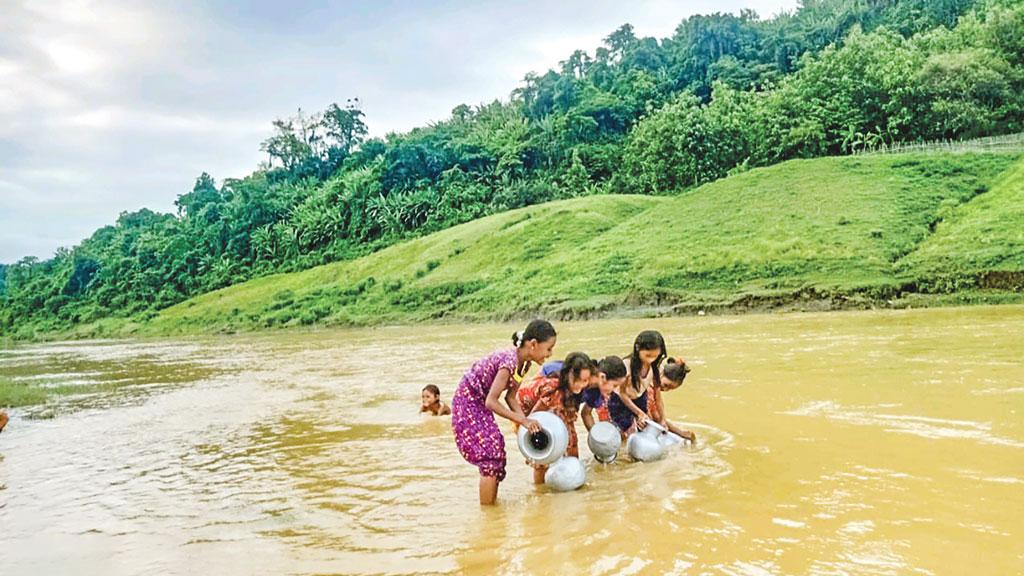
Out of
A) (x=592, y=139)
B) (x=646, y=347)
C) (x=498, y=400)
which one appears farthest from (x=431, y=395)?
(x=592, y=139)

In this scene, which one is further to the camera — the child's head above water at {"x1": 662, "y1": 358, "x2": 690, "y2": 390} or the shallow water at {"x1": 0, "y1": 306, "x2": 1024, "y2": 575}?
the child's head above water at {"x1": 662, "y1": 358, "x2": 690, "y2": 390}

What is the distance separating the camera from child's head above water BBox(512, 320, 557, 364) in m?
6.12

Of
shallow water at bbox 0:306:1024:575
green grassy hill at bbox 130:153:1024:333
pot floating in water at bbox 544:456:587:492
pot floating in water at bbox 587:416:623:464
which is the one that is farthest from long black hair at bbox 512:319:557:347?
green grassy hill at bbox 130:153:1024:333

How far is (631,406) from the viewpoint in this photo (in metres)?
7.51

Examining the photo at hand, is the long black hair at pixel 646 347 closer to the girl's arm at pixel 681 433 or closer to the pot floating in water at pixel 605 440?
the girl's arm at pixel 681 433

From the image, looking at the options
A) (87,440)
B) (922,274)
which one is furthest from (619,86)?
(87,440)

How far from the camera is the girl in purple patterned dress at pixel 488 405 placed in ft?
20.2

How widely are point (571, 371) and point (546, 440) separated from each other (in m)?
0.66

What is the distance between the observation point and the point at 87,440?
10.8 metres

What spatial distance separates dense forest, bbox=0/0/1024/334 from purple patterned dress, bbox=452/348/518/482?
173 ft

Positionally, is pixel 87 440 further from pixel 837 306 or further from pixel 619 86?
pixel 619 86

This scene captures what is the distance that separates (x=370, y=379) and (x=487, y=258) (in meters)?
30.1

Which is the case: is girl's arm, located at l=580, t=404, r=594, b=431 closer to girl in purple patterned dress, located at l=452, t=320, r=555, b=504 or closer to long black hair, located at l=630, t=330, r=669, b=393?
long black hair, located at l=630, t=330, r=669, b=393

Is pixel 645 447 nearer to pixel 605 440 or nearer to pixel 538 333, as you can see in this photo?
pixel 605 440
